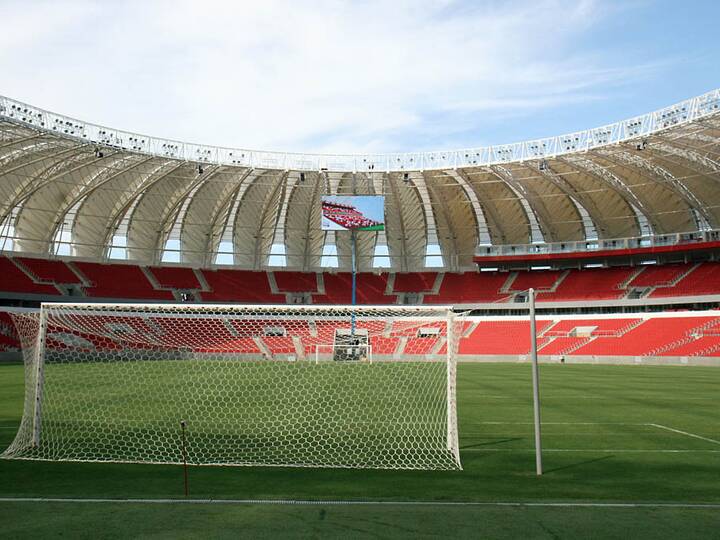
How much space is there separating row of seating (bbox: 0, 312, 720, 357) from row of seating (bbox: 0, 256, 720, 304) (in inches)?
165

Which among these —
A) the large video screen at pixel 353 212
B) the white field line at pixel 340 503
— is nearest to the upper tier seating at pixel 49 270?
the large video screen at pixel 353 212

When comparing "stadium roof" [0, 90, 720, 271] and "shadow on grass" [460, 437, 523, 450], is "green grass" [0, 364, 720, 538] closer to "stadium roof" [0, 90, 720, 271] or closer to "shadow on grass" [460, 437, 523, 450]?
"shadow on grass" [460, 437, 523, 450]

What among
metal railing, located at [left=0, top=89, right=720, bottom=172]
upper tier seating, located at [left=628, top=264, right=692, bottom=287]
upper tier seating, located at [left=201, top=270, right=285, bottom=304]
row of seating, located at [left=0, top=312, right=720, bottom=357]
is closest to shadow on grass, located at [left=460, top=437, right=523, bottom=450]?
row of seating, located at [left=0, top=312, right=720, bottom=357]

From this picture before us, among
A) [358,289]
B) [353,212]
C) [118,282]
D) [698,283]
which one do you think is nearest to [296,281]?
[358,289]

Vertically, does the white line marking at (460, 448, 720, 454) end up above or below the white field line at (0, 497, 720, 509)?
below

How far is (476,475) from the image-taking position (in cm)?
865

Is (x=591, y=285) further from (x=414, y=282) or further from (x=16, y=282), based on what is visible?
(x=16, y=282)

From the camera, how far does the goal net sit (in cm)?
1027

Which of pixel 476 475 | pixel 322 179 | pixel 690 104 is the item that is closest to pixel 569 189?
pixel 690 104

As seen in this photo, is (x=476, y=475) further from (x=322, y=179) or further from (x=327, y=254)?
(x=327, y=254)

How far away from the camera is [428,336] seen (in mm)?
37969

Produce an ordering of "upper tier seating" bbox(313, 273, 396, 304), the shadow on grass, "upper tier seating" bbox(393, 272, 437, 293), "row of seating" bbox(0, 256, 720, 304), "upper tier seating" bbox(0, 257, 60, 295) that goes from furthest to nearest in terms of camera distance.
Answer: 1. "upper tier seating" bbox(393, 272, 437, 293)
2. "upper tier seating" bbox(313, 273, 396, 304)
3. "row of seating" bbox(0, 256, 720, 304)
4. "upper tier seating" bbox(0, 257, 60, 295)
5. the shadow on grass

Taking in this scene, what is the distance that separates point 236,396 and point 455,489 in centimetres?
1164

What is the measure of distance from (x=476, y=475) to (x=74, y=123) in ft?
107
